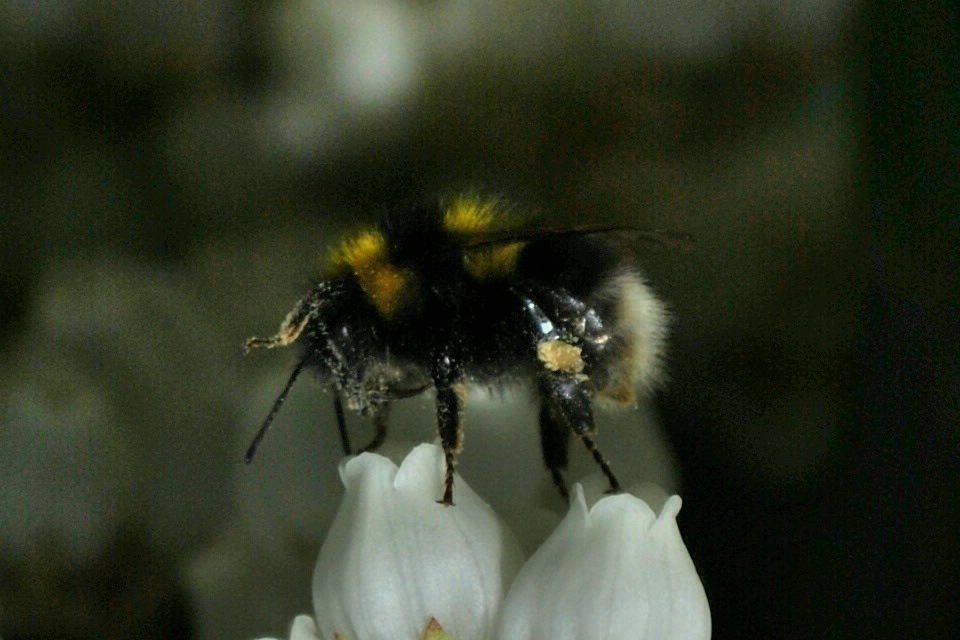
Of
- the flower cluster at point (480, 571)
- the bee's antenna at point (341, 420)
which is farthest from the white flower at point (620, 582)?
the bee's antenna at point (341, 420)

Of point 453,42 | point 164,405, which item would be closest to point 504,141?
point 453,42

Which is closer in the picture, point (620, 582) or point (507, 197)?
point (620, 582)

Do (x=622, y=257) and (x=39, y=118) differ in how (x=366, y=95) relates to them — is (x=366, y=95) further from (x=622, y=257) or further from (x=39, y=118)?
(x=622, y=257)

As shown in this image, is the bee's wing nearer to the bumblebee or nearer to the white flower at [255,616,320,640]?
the bumblebee

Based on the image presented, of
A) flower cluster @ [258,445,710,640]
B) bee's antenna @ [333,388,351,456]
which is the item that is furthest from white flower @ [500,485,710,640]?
bee's antenna @ [333,388,351,456]

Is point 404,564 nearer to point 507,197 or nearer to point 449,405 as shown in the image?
point 449,405

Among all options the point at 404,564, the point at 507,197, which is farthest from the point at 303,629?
the point at 507,197

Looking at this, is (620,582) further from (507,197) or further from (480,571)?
(507,197)
